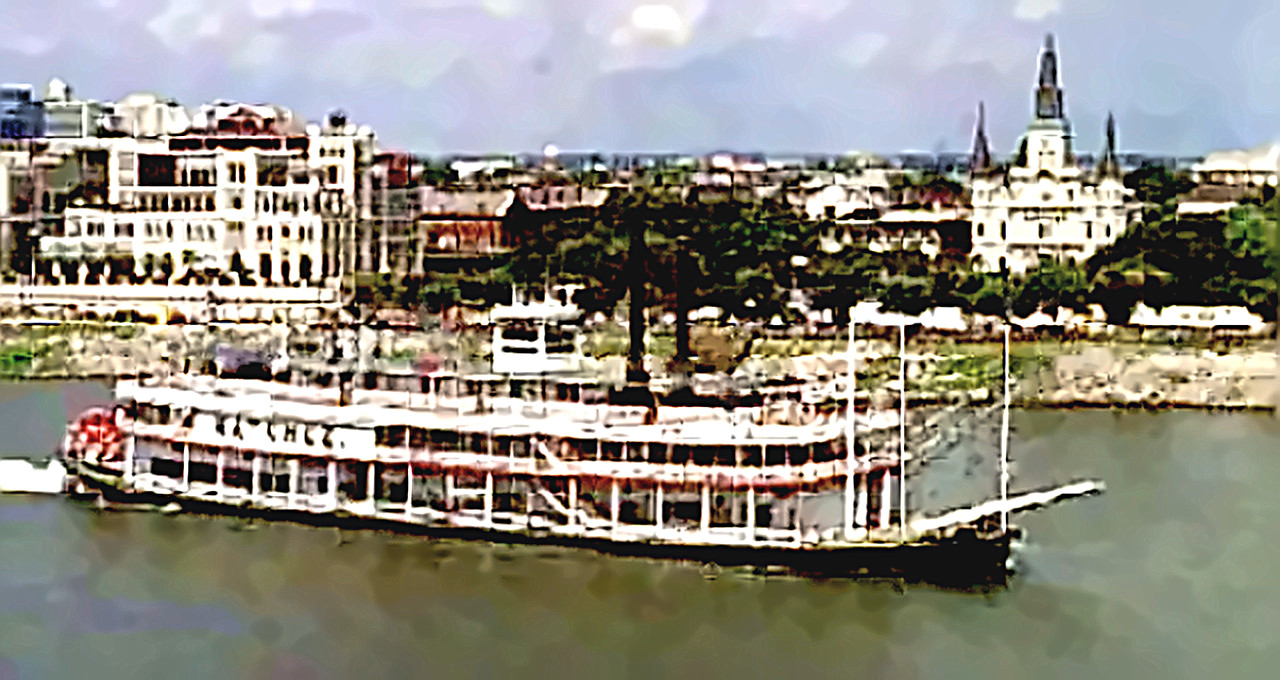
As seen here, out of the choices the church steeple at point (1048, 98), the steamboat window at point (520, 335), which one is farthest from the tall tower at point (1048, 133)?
the steamboat window at point (520, 335)

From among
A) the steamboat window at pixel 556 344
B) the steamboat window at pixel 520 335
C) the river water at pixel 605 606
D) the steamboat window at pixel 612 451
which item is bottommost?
A: the river water at pixel 605 606

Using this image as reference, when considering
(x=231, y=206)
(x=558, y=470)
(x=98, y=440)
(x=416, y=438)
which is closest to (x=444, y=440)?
(x=416, y=438)

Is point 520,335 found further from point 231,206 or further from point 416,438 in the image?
point 231,206

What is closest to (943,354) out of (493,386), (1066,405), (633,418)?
(1066,405)

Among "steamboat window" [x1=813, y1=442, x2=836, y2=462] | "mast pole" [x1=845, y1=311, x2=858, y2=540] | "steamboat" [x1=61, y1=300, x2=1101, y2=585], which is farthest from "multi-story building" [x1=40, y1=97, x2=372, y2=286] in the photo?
"mast pole" [x1=845, y1=311, x2=858, y2=540]

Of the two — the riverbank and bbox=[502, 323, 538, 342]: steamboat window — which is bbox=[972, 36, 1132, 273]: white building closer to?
the riverbank

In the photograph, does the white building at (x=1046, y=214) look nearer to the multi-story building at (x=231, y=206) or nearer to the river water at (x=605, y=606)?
the multi-story building at (x=231, y=206)

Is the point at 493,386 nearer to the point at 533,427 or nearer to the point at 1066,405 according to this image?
the point at 533,427
